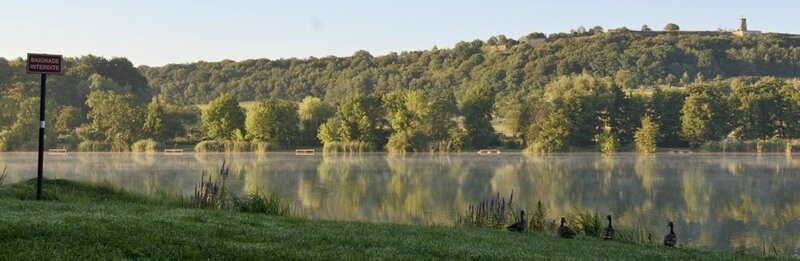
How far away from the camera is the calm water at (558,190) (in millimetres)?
22453

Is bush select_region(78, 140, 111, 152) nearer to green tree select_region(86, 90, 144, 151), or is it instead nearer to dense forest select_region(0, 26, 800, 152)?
dense forest select_region(0, 26, 800, 152)

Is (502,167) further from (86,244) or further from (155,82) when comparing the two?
(155,82)

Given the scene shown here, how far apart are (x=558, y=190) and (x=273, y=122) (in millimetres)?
50151

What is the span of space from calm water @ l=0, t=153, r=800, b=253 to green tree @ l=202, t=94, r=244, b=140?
3021 centimetres

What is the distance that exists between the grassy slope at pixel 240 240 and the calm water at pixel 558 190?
720 cm

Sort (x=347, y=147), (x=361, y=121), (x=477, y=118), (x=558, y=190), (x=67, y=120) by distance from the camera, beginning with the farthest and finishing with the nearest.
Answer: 1. (x=67, y=120)
2. (x=477, y=118)
3. (x=361, y=121)
4. (x=347, y=147)
5. (x=558, y=190)

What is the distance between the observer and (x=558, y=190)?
3262 cm

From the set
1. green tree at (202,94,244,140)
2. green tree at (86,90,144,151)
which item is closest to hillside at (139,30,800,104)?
green tree at (202,94,244,140)

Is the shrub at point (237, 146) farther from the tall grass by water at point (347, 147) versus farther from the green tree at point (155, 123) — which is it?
the tall grass by water at point (347, 147)

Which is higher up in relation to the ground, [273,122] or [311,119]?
[311,119]

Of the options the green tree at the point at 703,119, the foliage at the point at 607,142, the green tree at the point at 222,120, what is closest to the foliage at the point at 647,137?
the foliage at the point at 607,142

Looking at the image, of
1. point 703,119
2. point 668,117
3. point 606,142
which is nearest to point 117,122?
point 606,142

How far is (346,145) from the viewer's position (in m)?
76.9

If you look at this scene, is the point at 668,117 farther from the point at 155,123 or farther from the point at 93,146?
the point at 93,146
